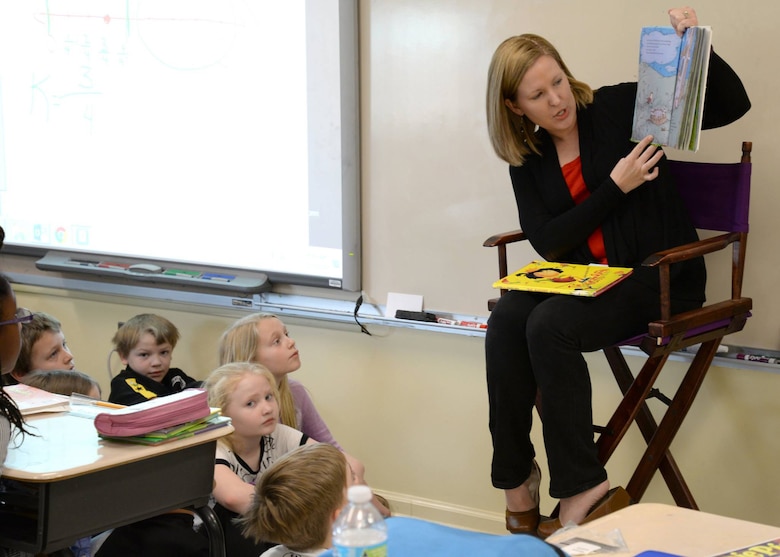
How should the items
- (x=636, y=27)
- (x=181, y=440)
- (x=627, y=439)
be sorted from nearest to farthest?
(x=181, y=440) → (x=636, y=27) → (x=627, y=439)

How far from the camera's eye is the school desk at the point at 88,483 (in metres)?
1.69

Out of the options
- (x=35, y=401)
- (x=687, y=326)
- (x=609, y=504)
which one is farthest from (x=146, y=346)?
(x=687, y=326)

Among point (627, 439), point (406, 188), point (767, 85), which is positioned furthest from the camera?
point (406, 188)

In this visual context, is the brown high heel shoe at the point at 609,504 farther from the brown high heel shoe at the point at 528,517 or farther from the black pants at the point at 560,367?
the brown high heel shoe at the point at 528,517

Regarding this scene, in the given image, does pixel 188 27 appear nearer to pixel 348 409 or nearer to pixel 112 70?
pixel 112 70

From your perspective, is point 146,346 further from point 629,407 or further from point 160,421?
point 629,407

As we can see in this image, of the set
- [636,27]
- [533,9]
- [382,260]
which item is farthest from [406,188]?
[636,27]

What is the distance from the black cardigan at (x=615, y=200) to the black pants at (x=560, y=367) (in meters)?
0.10

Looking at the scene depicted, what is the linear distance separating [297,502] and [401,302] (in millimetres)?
1314

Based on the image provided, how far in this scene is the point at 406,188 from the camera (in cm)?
296

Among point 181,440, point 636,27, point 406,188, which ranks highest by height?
point 636,27

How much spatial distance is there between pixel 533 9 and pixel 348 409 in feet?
4.84

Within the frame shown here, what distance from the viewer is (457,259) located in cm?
290

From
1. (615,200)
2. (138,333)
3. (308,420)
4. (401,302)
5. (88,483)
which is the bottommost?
(308,420)
